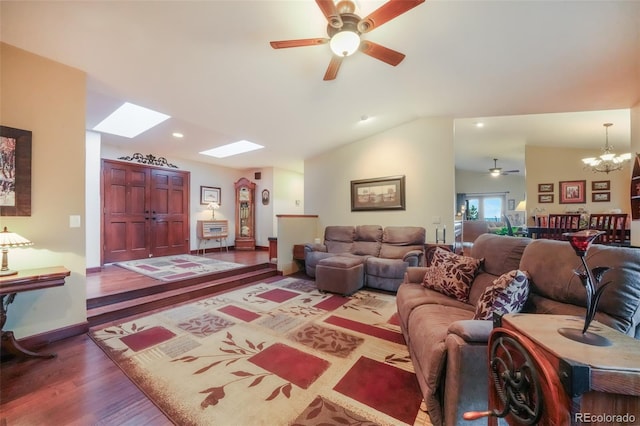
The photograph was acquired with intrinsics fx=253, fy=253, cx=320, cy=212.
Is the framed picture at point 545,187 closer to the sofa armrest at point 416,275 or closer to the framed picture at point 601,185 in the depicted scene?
the framed picture at point 601,185

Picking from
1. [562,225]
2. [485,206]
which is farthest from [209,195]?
[485,206]

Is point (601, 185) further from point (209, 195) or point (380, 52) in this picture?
point (209, 195)

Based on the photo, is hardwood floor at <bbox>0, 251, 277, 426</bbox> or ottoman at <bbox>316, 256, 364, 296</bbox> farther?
ottoman at <bbox>316, 256, 364, 296</bbox>

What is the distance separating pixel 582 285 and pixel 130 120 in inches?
213

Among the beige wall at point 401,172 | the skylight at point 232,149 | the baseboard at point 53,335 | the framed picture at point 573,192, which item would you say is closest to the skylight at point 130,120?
the skylight at point 232,149

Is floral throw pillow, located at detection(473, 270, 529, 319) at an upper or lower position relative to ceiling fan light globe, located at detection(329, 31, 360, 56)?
lower

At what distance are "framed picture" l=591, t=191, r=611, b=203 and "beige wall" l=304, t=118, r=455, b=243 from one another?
4.13 m

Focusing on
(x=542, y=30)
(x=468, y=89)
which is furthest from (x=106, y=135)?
(x=542, y=30)

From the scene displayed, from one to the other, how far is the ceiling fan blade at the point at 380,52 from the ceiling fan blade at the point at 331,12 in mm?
289

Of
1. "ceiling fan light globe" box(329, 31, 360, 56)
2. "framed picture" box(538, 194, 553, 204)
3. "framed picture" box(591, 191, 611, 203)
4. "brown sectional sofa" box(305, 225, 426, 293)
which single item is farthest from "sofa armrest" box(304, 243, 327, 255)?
"framed picture" box(591, 191, 611, 203)

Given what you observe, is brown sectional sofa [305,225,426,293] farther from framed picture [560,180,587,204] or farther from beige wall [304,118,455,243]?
framed picture [560,180,587,204]

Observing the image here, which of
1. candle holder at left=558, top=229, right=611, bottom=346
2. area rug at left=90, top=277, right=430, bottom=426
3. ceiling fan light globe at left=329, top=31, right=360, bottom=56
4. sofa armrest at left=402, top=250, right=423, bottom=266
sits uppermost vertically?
ceiling fan light globe at left=329, top=31, right=360, bottom=56

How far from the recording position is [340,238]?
5.00 m

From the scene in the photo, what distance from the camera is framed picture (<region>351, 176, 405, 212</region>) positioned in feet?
15.7
